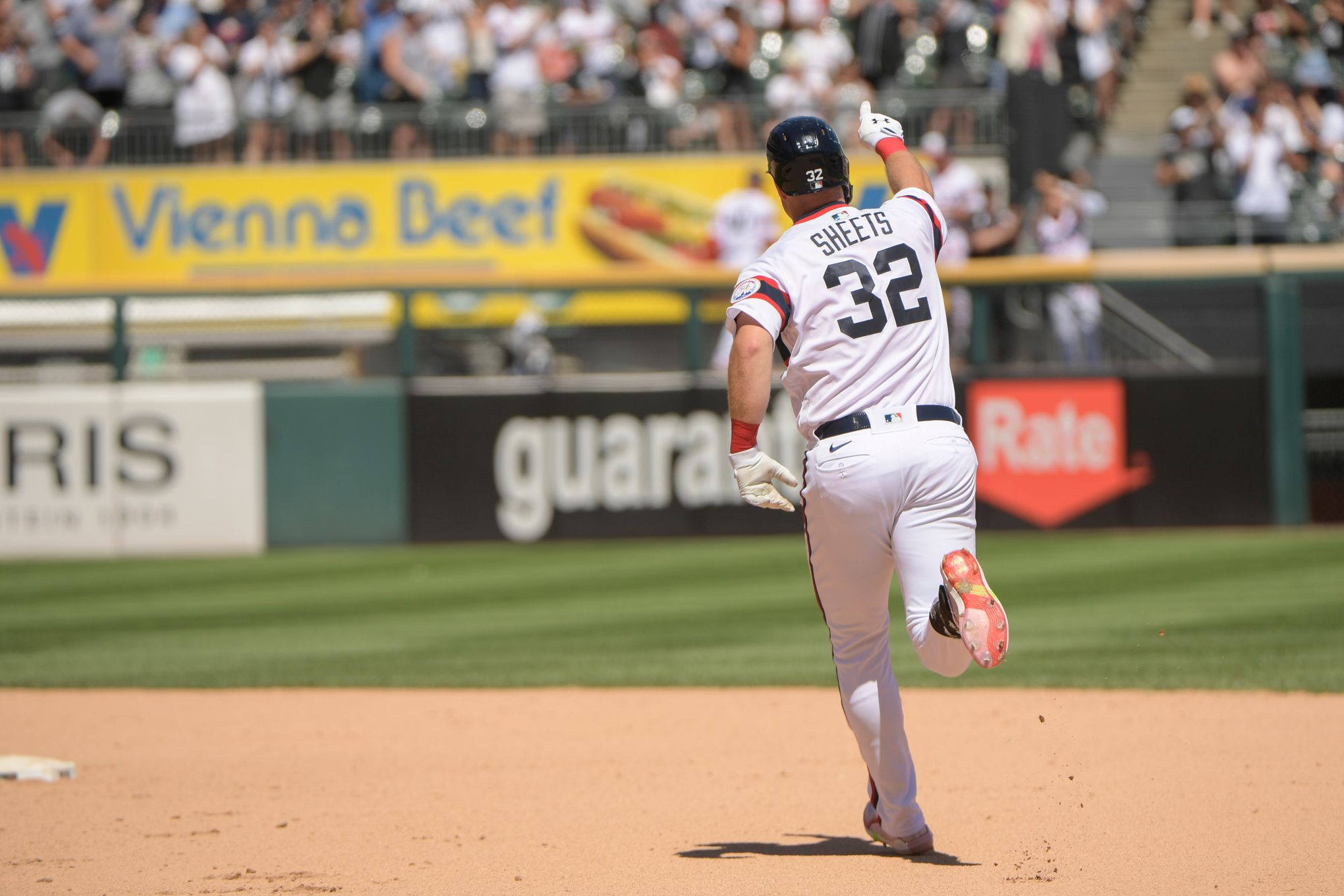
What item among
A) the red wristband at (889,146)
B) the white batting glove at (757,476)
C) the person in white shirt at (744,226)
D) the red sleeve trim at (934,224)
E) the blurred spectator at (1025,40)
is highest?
the blurred spectator at (1025,40)

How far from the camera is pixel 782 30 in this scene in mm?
19938

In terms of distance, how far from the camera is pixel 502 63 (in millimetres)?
19391

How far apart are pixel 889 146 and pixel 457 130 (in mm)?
14260

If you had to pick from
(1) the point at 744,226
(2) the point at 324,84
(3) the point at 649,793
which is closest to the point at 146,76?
(2) the point at 324,84

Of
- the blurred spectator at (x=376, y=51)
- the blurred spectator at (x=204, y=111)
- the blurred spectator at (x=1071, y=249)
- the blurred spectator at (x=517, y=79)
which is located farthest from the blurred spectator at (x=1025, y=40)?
the blurred spectator at (x=204, y=111)

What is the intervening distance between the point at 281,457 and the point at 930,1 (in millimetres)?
10215

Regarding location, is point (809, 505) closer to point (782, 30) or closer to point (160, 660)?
point (160, 660)

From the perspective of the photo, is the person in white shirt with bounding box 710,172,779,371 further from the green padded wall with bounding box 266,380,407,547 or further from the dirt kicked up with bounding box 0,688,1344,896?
the dirt kicked up with bounding box 0,688,1344,896

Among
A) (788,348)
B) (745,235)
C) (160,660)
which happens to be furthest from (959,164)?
(788,348)

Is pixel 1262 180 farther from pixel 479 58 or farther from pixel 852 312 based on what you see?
pixel 852 312

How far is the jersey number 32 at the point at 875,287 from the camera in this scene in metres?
4.54

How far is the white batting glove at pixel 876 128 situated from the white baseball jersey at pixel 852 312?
0.58 metres

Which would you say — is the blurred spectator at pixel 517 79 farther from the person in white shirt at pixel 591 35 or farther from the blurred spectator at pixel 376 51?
the blurred spectator at pixel 376 51

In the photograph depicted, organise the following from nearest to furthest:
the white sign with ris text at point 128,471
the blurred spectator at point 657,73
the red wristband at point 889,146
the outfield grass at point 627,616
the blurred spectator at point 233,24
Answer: the red wristband at point 889,146 → the outfield grass at point 627,616 → the white sign with ris text at point 128,471 → the blurred spectator at point 657,73 → the blurred spectator at point 233,24
